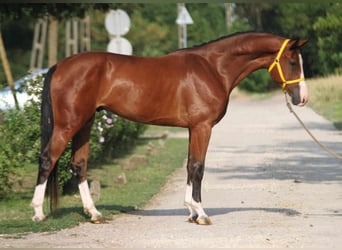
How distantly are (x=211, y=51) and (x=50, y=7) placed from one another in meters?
6.91

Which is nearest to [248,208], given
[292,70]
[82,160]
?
[292,70]

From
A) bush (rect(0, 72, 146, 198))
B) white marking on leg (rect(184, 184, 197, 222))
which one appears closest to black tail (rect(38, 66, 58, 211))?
white marking on leg (rect(184, 184, 197, 222))

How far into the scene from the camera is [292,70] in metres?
11.5

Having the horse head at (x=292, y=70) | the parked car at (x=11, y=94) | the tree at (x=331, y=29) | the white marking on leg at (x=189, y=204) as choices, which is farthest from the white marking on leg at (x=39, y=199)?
the tree at (x=331, y=29)

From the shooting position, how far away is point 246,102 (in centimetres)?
4578

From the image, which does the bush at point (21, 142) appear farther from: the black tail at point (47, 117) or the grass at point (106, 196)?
the black tail at point (47, 117)

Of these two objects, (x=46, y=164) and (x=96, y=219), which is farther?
(x=96, y=219)

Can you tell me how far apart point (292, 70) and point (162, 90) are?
158 centimetres

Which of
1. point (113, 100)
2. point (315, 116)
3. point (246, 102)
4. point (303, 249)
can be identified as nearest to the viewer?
point (303, 249)

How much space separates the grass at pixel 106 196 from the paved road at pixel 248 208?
0.84 ft

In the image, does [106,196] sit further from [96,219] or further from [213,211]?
[96,219]

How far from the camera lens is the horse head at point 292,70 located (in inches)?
449

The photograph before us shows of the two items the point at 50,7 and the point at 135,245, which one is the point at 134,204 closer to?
the point at 135,245

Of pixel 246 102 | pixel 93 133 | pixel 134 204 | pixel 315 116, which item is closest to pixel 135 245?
pixel 134 204
